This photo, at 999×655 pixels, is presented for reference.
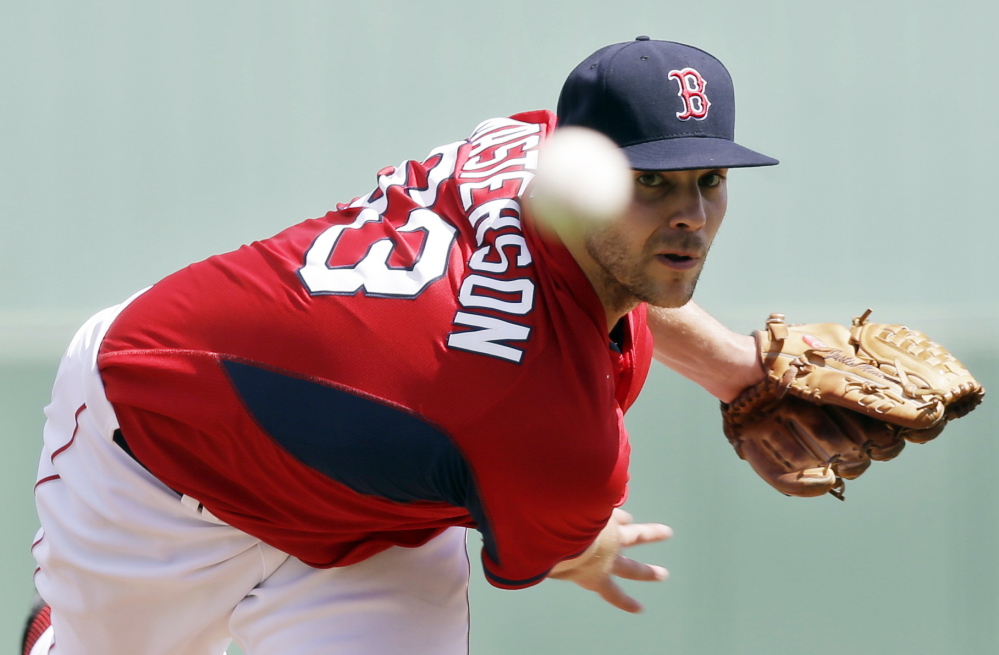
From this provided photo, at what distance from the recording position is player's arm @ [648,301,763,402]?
4.24ft

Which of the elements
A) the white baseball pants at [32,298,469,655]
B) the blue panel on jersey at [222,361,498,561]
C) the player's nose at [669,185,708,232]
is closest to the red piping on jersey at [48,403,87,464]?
the white baseball pants at [32,298,469,655]

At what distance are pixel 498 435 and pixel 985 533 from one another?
57.4 inches

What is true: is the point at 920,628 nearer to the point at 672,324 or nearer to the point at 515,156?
the point at 672,324

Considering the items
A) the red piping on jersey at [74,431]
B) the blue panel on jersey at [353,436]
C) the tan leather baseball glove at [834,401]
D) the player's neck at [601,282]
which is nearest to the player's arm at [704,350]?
the tan leather baseball glove at [834,401]

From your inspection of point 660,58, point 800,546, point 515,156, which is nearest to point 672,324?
point 515,156

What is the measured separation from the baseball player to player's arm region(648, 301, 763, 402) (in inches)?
8.6

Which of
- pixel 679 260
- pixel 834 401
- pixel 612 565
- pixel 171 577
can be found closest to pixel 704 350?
pixel 834 401

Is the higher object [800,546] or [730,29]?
[730,29]

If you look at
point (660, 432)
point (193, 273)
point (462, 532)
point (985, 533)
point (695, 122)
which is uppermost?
point (695, 122)

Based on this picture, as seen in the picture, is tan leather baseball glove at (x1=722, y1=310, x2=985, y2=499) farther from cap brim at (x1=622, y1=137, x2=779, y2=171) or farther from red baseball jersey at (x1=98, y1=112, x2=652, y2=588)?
cap brim at (x1=622, y1=137, x2=779, y2=171)

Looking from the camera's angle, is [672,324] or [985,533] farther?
[985,533]

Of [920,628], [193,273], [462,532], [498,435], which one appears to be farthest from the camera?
[920,628]

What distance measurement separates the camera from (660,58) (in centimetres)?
90

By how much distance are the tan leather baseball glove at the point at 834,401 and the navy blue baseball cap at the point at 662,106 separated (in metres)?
0.53
